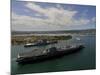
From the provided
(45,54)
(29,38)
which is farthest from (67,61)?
(29,38)

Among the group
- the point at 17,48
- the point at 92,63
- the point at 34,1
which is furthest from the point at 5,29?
the point at 92,63

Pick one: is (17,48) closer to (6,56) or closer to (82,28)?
(6,56)

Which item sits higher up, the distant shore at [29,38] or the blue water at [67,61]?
the distant shore at [29,38]

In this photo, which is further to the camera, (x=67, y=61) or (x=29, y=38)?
(x=67, y=61)

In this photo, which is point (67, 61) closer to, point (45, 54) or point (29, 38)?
point (45, 54)

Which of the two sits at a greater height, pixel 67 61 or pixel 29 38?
pixel 29 38
